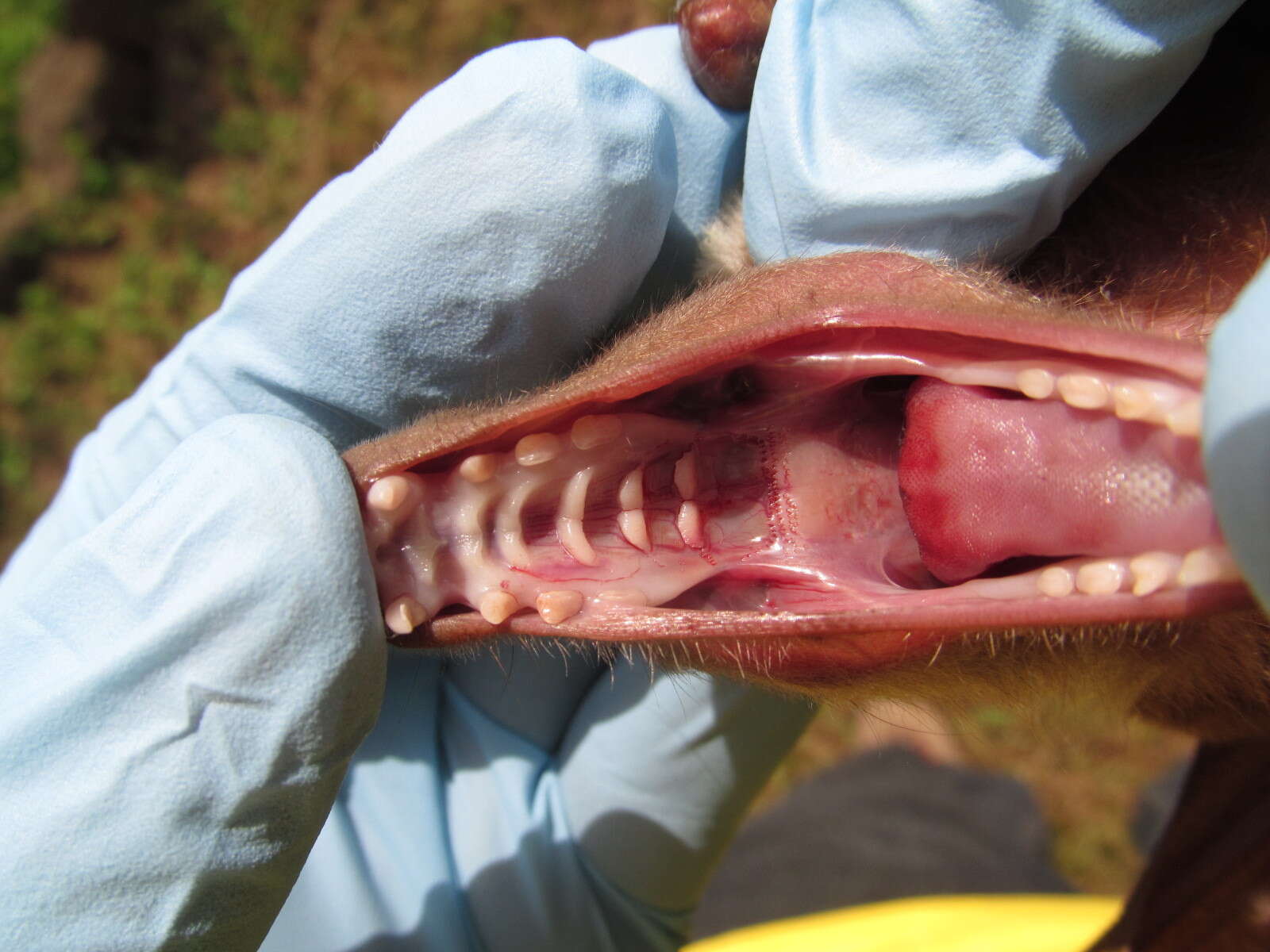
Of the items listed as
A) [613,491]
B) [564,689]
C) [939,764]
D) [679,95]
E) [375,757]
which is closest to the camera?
[613,491]

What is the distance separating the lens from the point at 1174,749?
464cm

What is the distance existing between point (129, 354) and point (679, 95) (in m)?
4.04

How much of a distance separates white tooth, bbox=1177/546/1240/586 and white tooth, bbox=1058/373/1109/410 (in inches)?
7.9

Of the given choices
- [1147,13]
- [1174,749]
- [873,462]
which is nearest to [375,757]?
[873,462]

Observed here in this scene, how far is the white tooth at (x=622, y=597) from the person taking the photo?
51.8 inches

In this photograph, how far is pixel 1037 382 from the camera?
1.17 meters

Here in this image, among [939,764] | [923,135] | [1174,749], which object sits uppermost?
[923,135]

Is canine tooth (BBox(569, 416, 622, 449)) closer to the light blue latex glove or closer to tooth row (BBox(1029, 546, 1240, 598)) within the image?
the light blue latex glove

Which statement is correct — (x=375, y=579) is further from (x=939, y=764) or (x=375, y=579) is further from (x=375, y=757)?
(x=939, y=764)

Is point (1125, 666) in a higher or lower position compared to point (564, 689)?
higher

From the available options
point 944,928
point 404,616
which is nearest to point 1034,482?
point 404,616

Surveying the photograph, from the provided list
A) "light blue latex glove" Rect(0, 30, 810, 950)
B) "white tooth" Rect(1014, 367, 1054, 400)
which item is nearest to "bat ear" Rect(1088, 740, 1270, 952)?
"light blue latex glove" Rect(0, 30, 810, 950)

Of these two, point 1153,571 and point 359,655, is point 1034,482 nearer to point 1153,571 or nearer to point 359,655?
point 1153,571

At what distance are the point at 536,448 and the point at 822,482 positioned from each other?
0.45m
